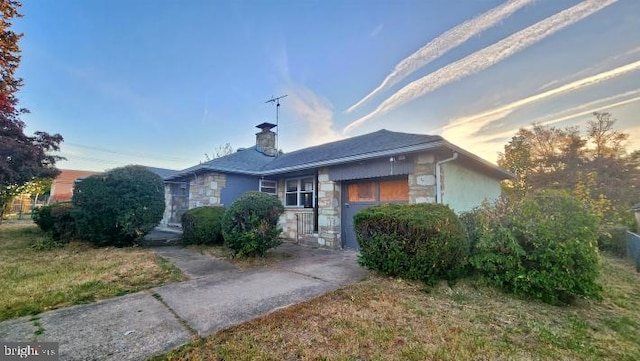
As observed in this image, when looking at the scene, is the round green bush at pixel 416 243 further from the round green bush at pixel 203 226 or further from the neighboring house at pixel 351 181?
the round green bush at pixel 203 226

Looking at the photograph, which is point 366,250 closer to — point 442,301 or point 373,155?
point 442,301

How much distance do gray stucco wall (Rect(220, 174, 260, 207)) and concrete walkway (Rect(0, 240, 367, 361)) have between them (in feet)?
18.8

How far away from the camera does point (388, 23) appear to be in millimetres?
8633

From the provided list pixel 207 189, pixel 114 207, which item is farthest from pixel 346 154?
pixel 114 207

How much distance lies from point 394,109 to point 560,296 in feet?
30.9

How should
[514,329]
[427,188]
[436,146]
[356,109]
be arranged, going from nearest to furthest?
1. [514,329]
2. [436,146]
3. [427,188]
4. [356,109]

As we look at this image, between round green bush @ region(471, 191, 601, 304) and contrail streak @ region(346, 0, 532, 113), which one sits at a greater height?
contrail streak @ region(346, 0, 532, 113)

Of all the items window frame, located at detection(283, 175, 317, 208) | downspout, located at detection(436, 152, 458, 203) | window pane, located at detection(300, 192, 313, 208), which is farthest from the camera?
window pane, located at detection(300, 192, 313, 208)

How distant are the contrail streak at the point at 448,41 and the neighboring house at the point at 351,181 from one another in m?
2.48

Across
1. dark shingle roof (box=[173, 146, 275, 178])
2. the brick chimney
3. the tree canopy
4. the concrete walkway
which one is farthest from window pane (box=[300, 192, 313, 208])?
the tree canopy

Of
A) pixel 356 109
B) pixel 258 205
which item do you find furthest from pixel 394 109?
pixel 258 205

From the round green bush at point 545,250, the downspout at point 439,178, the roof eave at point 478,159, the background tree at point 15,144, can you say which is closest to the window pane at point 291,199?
the downspout at point 439,178

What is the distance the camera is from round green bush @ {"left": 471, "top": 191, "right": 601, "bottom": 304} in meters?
3.94

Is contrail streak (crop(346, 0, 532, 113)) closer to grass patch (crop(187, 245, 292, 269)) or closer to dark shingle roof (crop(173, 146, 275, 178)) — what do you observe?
dark shingle roof (crop(173, 146, 275, 178))
